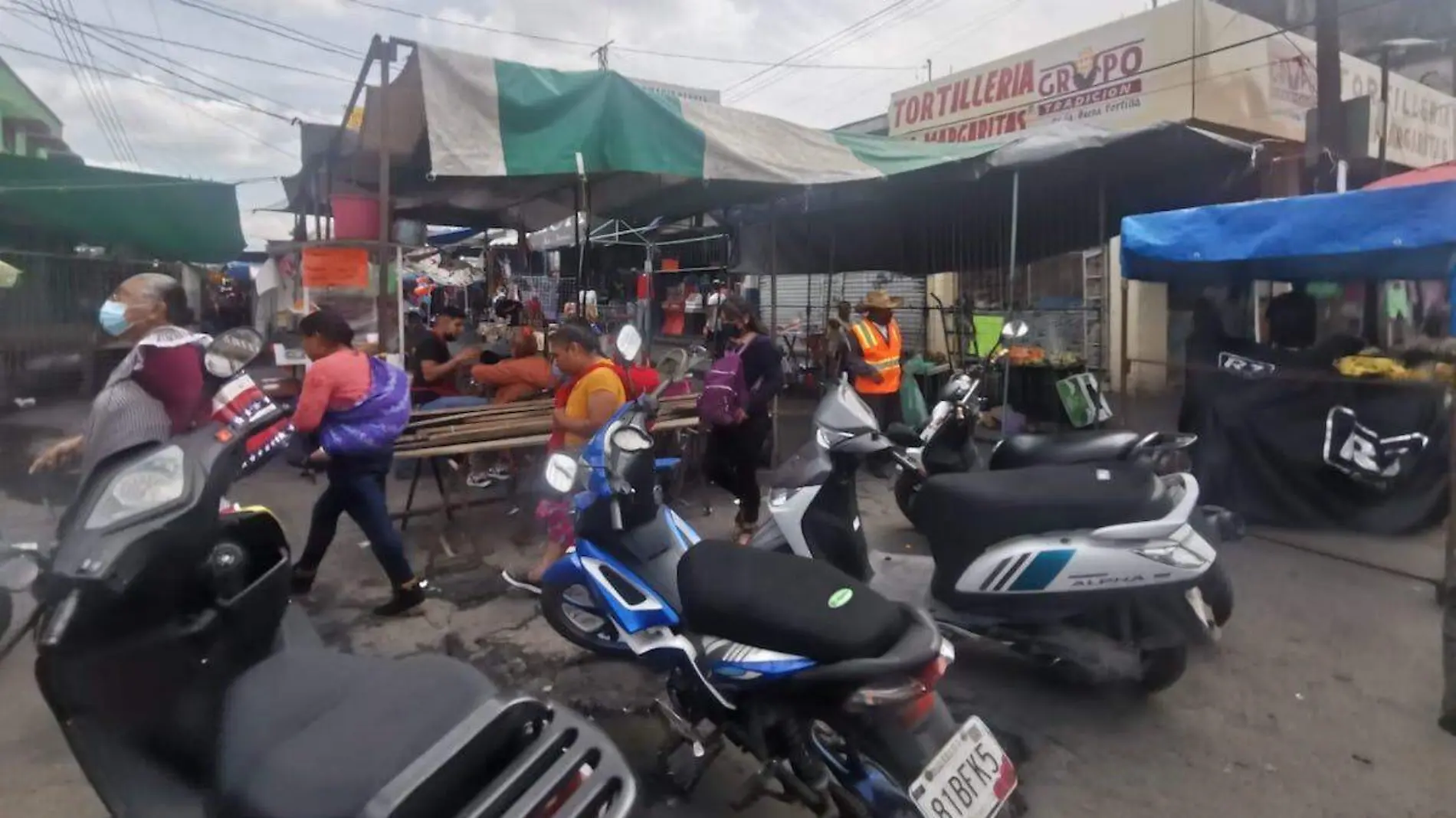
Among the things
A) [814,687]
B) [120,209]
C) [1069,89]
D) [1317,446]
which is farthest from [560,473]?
[1069,89]

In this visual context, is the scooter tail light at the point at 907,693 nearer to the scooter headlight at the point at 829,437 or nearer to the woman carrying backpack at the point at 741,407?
the scooter headlight at the point at 829,437

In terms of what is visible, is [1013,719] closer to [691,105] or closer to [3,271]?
[691,105]

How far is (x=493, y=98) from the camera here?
525cm

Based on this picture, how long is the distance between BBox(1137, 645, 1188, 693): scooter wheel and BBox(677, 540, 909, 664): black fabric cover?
170 cm

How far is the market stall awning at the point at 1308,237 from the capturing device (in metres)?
4.83

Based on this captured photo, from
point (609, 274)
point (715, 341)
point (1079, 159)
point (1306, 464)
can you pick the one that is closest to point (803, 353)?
point (715, 341)

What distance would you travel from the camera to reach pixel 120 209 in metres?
11.3

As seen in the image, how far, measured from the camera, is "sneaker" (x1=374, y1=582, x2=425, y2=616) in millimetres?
4598

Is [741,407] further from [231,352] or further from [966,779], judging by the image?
[966,779]

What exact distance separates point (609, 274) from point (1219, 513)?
1270cm

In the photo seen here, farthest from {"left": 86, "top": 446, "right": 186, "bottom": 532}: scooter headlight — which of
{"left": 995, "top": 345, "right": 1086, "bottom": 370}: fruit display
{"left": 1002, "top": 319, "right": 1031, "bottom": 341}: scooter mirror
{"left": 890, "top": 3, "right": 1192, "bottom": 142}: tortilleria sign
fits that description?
{"left": 890, "top": 3, "right": 1192, "bottom": 142}: tortilleria sign

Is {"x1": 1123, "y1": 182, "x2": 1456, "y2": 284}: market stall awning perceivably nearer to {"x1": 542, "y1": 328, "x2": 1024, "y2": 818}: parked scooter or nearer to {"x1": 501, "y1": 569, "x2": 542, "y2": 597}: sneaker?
{"x1": 542, "y1": 328, "x2": 1024, "y2": 818}: parked scooter

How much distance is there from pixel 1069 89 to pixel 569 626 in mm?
12851

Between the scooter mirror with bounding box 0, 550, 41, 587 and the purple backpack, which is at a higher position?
the purple backpack
